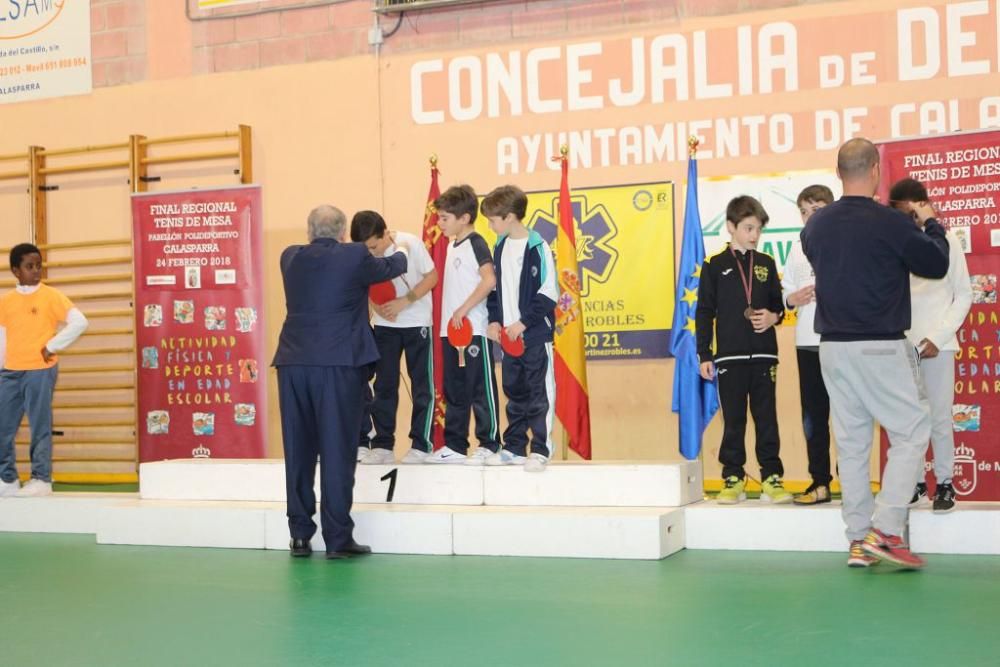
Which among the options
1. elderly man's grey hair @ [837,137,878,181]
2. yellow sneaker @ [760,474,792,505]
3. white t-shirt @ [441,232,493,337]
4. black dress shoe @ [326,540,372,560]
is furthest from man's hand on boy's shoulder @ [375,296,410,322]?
elderly man's grey hair @ [837,137,878,181]

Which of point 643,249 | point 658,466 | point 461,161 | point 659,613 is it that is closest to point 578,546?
point 658,466

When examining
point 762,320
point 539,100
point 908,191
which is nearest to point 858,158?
point 908,191

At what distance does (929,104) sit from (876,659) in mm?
3978

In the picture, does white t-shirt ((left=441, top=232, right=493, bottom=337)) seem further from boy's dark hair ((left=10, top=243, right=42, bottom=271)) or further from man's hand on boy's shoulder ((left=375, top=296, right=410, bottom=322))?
boy's dark hair ((left=10, top=243, right=42, bottom=271))

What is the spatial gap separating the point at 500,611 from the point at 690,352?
2180 millimetres

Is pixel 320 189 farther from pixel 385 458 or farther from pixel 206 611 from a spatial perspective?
pixel 206 611

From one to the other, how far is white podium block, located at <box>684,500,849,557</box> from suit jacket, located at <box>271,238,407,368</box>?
152cm

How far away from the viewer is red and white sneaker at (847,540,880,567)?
4.09 m

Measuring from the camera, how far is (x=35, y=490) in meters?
6.11

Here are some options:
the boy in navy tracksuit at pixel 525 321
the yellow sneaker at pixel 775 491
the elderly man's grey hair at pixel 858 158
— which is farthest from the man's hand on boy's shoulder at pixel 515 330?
the elderly man's grey hair at pixel 858 158

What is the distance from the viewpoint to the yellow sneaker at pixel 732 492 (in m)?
4.89

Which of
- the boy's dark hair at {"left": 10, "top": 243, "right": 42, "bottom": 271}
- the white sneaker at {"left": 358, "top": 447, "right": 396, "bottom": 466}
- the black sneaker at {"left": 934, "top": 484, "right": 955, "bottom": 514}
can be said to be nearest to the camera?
the black sneaker at {"left": 934, "top": 484, "right": 955, "bottom": 514}

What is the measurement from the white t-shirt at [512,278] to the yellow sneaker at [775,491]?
1.26 meters

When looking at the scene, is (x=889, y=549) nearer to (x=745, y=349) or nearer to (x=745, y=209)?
(x=745, y=349)
